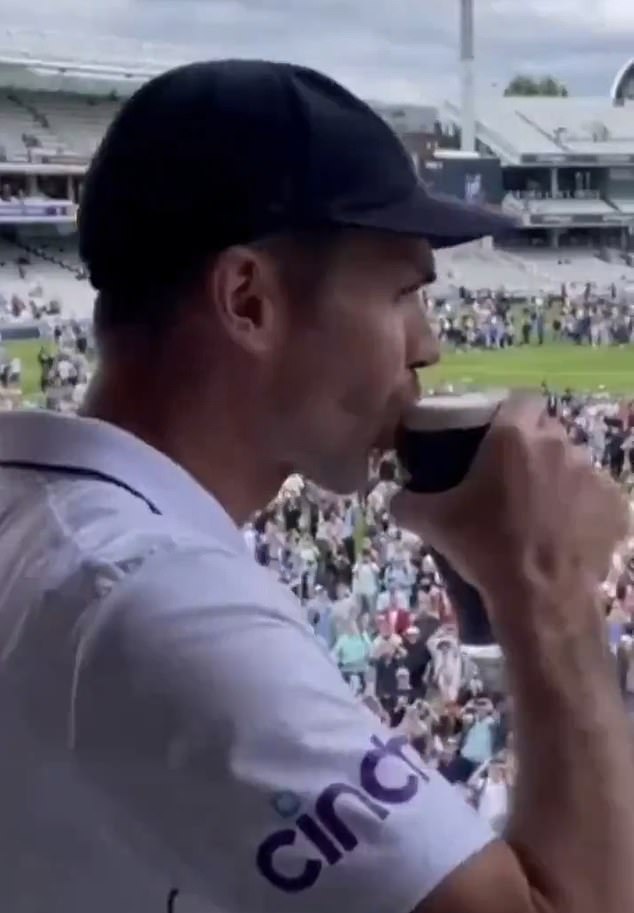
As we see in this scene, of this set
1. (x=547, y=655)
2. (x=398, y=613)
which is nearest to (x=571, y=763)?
(x=547, y=655)

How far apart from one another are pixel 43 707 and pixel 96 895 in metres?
0.06

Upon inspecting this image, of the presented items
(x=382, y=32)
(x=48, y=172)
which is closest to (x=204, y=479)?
(x=382, y=32)

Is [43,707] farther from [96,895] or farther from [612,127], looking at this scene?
[612,127]

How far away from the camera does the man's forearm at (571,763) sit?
16.0 inches

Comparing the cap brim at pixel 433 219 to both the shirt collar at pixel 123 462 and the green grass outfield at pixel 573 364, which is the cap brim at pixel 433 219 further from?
the green grass outfield at pixel 573 364

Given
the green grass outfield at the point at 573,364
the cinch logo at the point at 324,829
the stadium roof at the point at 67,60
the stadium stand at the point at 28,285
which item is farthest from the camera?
the green grass outfield at the point at 573,364

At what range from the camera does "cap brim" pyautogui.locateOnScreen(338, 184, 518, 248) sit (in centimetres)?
50

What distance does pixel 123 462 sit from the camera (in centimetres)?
48

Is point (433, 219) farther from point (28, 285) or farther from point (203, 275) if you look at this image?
point (28, 285)

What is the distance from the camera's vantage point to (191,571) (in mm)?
428

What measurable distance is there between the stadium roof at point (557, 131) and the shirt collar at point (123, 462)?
2.68 metres

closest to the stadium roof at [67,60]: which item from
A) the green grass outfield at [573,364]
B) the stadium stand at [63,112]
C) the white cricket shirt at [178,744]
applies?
the stadium stand at [63,112]

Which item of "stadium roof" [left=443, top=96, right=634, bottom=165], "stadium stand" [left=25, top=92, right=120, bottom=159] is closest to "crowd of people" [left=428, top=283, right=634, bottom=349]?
"stadium roof" [left=443, top=96, right=634, bottom=165]

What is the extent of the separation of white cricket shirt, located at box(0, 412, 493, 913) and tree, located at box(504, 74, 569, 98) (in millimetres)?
2675
